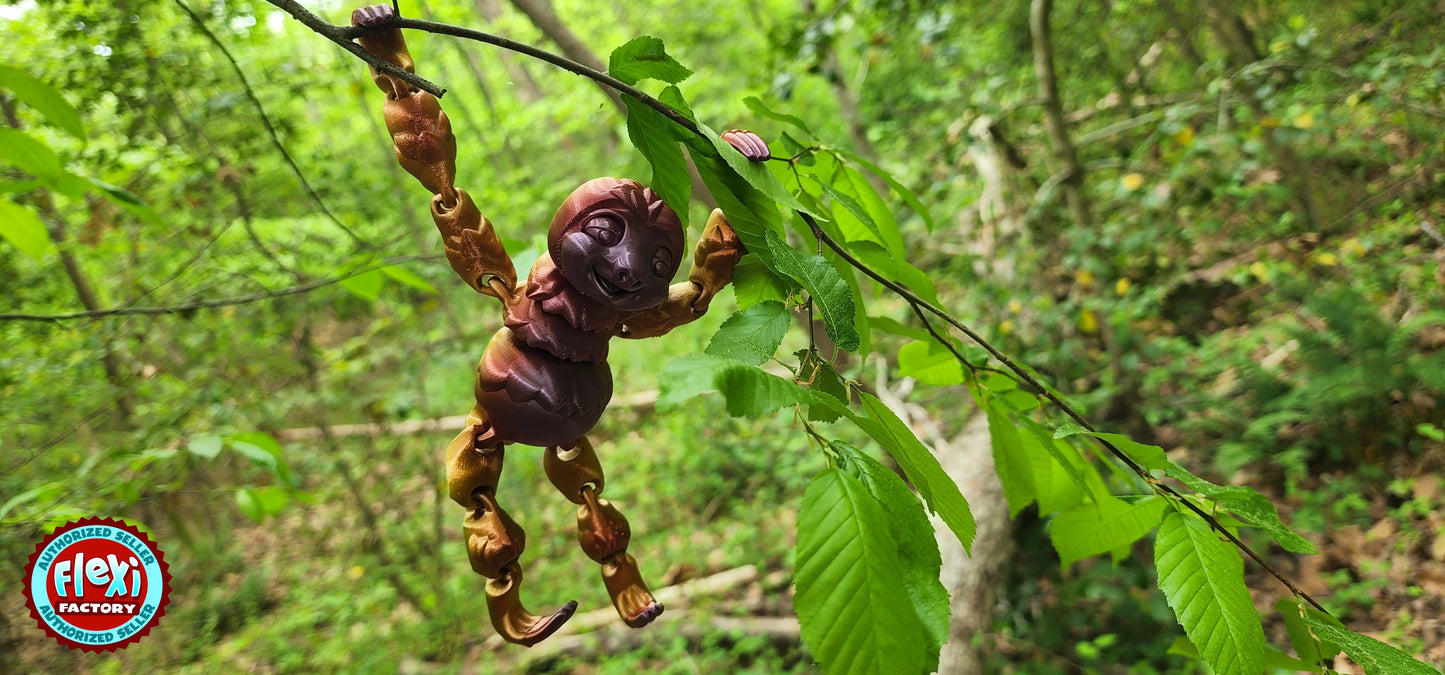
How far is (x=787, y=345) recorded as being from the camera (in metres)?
3.60

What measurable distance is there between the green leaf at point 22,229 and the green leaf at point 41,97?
15 centimetres

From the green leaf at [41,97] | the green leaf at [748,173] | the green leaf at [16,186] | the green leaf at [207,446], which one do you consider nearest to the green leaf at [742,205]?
the green leaf at [748,173]

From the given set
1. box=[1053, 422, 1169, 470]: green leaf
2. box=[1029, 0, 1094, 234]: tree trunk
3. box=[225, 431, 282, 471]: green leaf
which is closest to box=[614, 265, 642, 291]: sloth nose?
box=[1053, 422, 1169, 470]: green leaf

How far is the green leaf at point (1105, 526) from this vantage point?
0.76 m

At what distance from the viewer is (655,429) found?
4.28m

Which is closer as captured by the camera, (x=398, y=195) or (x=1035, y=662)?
(x=1035, y=662)

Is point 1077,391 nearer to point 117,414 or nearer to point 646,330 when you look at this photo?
point 646,330

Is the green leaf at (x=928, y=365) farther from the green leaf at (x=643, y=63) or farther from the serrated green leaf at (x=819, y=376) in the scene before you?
the green leaf at (x=643, y=63)

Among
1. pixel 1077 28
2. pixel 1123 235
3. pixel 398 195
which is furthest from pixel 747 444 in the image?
pixel 1077 28

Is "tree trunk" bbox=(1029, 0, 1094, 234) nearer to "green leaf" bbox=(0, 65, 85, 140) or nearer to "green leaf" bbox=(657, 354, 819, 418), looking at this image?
"green leaf" bbox=(657, 354, 819, 418)

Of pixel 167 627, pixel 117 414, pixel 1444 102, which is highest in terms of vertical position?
pixel 117 414

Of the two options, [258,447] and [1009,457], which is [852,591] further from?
[258,447]

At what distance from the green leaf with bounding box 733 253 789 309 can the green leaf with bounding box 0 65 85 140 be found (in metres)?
0.90

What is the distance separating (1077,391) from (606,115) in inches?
124
